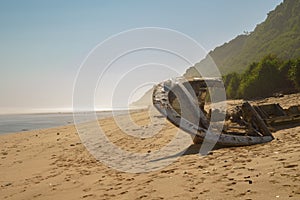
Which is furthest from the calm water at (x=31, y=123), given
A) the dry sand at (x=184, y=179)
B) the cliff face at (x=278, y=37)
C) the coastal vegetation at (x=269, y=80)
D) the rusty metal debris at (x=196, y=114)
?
the cliff face at (x=278, y=37)

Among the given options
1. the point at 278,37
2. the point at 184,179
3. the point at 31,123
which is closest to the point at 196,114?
the point at 184,179

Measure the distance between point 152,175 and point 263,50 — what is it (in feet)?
390

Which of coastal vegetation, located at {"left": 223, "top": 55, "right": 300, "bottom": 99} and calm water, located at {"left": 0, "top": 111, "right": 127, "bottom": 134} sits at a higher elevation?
coastal vegetation, located at {"left": 223, "top": 55, "right": 300, "bottom": 99}

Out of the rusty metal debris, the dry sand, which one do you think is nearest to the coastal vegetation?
the rusty metal debris

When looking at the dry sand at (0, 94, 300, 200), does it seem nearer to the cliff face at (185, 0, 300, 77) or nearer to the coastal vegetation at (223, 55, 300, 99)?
the coastal vegetation at (223, 55, 300, 99)

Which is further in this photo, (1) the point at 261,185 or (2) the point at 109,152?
(2) the point at 109,152

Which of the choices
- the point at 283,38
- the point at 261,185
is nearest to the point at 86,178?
the point at 261,185

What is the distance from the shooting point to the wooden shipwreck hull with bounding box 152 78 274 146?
26.3 ft

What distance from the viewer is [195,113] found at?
823 centimetres

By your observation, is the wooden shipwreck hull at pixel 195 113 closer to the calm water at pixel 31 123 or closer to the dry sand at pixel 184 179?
the dry sand at pixel 184 179

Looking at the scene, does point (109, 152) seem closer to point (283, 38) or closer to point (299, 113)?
point (299, 113)

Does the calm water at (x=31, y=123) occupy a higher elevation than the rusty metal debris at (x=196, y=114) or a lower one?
lower

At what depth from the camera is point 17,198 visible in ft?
19.1

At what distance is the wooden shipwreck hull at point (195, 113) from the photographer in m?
8.01
